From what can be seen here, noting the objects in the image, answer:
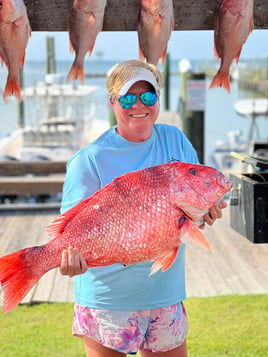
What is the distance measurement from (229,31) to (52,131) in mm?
10940

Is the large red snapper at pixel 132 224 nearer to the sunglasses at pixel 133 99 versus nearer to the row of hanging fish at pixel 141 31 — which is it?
the sunglasses at pixel 133 99

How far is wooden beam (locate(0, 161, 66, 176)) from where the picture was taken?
7.45 metres

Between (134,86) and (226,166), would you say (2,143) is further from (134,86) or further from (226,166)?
(134,86)

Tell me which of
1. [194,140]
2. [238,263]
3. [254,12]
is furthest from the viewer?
[194,140]

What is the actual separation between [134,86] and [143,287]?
0.72 m

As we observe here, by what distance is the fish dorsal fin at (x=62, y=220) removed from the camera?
2020 millimetres

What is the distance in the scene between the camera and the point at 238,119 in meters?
28.1

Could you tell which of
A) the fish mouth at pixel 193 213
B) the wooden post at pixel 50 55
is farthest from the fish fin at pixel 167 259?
the wooden post at pixel 50 55

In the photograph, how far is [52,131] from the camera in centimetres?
1296

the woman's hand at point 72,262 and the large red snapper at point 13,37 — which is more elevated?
the large red snapper at point 13,37

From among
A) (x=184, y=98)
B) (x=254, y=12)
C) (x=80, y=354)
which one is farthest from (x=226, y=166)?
(x=254, y=12)

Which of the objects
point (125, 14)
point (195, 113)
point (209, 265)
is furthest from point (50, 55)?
point (125, 14)

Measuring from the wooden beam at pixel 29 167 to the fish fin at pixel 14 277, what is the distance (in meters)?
5.53

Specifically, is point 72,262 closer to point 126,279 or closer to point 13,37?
point 126,279
